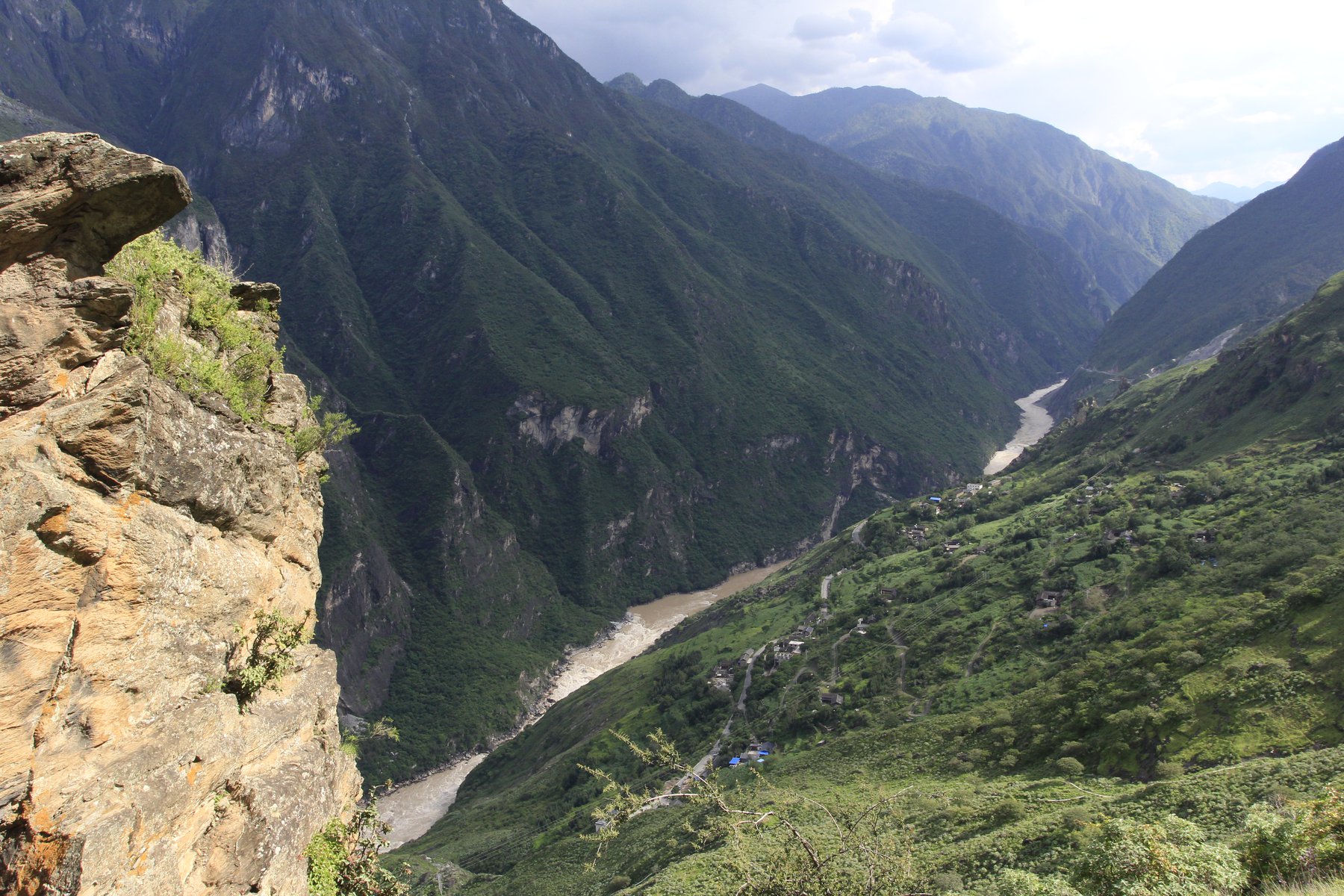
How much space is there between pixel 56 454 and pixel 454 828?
232 ft

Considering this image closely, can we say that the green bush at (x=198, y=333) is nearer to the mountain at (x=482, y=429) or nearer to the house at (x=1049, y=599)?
the house at (x=1049, y=599)

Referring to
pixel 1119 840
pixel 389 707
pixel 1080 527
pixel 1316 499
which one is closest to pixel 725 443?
pixel 389 707

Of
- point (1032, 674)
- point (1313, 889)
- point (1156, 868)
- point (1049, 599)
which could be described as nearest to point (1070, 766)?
point (1032, 674)

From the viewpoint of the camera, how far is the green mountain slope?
27.0 m

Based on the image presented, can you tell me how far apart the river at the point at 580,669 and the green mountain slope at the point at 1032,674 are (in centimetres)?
640

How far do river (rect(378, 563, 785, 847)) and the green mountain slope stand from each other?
640 centimetres

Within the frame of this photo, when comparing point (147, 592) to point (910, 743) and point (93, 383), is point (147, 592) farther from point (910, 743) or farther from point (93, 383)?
point (910, 743)

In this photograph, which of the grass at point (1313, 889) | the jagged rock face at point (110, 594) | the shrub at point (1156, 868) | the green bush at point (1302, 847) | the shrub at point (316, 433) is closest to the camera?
the jagged rock face at point (110, 594)

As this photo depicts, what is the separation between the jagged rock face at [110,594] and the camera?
951 cm

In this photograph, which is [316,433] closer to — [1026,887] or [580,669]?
[1026,887]

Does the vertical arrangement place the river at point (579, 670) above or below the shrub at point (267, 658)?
below

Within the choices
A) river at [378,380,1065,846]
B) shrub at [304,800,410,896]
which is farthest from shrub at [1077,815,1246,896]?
river at [378,380,1065,846]

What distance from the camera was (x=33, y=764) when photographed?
9.41 m

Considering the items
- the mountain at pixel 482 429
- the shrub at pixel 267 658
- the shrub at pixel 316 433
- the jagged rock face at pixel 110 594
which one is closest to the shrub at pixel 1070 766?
the jagged rock face at pixel 110 594
